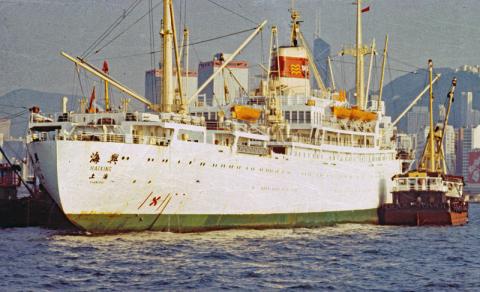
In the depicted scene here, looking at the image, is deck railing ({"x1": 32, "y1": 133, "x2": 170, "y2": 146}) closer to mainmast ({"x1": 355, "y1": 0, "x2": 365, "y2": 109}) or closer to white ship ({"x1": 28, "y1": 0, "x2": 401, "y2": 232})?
white ship ({"x1": 28, "y1": 0, "x2": 401, "y2": 232})

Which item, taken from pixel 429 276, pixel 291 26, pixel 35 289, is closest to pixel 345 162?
pixel 291 26

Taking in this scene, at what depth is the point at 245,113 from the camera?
234 ft

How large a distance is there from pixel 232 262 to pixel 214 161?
50.1ft

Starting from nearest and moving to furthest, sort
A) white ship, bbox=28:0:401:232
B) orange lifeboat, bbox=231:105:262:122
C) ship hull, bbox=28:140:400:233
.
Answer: ship hull, bbox=28:140:400:233 < white ship, bbox=28:0:401:232 < orange lifeboat, bbox=231:105:262:122

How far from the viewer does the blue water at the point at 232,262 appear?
134 feet

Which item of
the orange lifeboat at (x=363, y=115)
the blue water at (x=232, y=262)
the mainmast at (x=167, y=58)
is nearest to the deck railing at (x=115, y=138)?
the mainmast at (x=167, y=58)

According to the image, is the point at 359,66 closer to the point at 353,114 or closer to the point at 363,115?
the point at 363,115

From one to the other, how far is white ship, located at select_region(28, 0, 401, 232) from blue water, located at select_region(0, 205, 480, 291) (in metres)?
1.93

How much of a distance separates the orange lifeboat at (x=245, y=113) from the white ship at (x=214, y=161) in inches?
3.8

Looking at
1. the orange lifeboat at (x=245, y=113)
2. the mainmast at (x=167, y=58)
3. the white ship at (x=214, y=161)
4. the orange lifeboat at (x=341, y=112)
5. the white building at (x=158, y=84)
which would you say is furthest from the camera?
the orange lifeboat at (x=341, y=112)

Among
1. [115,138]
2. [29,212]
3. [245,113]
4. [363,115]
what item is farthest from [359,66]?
[115,138]

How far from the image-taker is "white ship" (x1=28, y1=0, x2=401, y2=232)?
55969 mm

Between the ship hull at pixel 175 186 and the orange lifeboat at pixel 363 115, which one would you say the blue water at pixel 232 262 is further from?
the orange lifeboat at pixel 363 115

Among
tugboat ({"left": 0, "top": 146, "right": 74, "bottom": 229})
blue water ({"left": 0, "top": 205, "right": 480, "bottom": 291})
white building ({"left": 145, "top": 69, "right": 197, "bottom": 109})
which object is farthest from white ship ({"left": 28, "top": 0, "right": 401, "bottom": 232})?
tugboat ({"left": 0, "top": 146, "right": 74, "bottom": 229})
